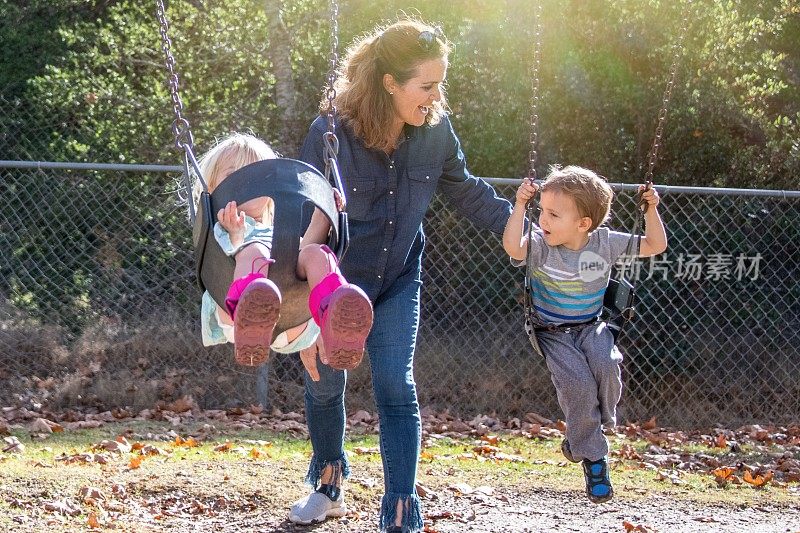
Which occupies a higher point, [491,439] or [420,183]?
[420,183]

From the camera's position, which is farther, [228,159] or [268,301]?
[228,159]

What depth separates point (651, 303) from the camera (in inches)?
313

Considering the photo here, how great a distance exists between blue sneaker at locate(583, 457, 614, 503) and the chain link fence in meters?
3.87

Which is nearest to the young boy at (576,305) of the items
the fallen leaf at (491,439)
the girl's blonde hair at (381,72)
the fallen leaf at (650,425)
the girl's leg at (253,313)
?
the girl's blonde hair at (381,72)

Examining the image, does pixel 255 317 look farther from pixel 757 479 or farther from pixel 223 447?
pixel 757 479

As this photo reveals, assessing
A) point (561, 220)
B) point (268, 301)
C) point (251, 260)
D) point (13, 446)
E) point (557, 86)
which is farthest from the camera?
point (557, 86)

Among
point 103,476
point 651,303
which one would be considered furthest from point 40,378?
point 651,303

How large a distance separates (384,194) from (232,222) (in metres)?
0.71

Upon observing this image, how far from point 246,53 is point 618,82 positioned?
3.15 m

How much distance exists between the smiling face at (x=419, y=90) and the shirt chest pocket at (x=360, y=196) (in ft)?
0.89

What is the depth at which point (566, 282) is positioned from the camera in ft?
12.2

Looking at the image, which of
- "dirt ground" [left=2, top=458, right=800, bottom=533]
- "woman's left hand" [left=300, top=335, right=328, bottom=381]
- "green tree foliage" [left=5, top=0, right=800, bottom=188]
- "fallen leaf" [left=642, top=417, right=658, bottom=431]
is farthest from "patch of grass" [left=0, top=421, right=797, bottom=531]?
"green tree foliage" [left=5, top=0, right=800, bottom=188]

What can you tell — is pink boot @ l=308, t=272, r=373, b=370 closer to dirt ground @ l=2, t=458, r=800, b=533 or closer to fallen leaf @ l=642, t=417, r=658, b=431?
dirt ground @ l=2, t=458, r=800, b=533

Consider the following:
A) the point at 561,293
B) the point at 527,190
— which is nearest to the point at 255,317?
the point at 527,190
